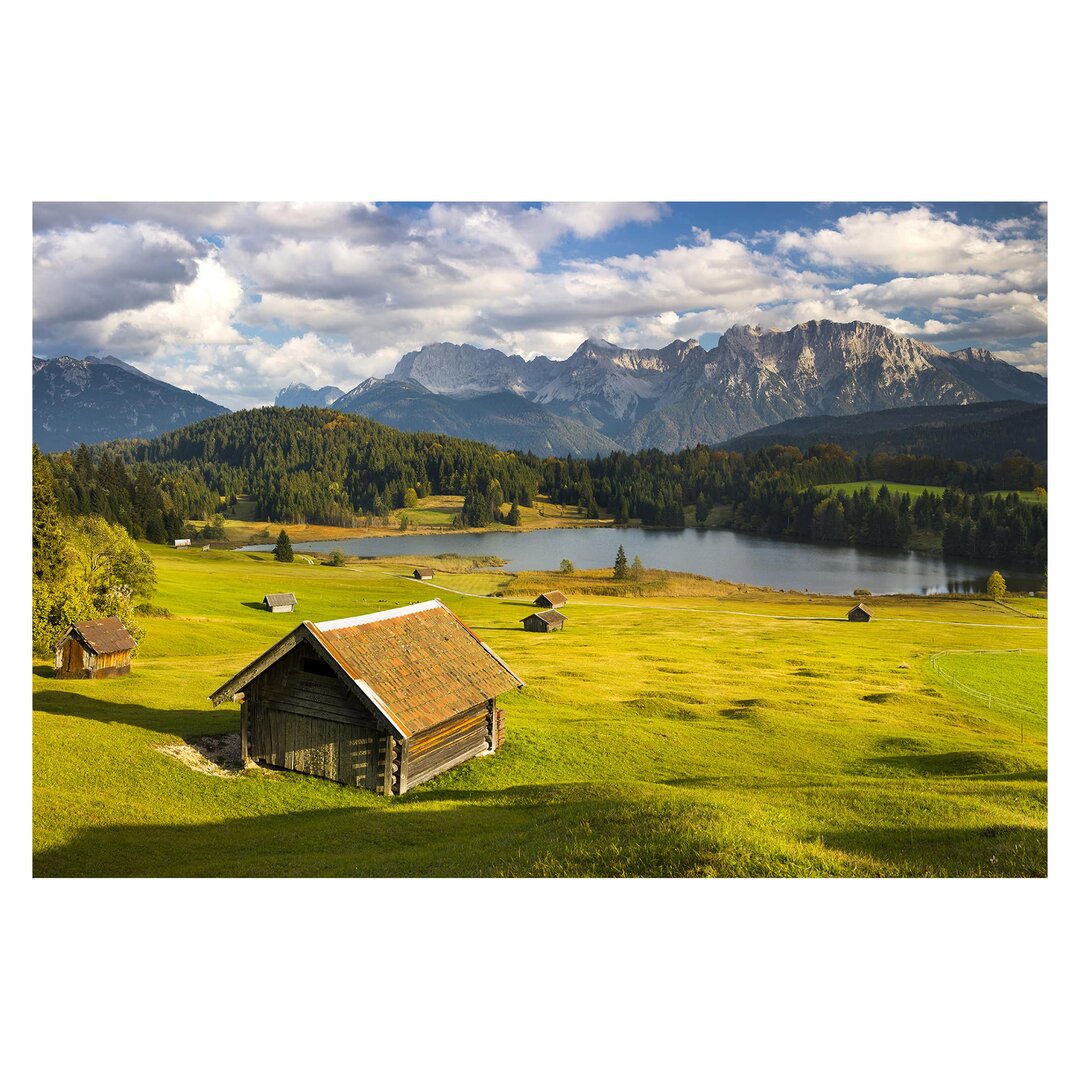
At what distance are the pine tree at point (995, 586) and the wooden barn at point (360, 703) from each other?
657 inches

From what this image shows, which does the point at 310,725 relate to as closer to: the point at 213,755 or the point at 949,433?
the point at 213,755

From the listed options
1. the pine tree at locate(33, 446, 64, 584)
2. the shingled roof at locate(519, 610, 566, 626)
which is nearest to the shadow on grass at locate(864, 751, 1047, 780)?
the shingled roof at locate(519, 610, 566, 626)

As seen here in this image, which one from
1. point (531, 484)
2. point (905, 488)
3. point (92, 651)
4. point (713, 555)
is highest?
point (531, 484)

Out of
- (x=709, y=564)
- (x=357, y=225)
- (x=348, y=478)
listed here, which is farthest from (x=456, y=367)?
(x=357, y=225)

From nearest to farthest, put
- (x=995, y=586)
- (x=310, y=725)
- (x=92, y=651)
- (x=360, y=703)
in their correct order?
(x=360, y=703) < (x=310, y=725) < (x=92, y=651) < (x=995, y=586)

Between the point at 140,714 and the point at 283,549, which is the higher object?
the point at 283,549

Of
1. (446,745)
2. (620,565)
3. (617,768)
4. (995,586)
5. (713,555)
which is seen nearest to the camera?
(446,745)

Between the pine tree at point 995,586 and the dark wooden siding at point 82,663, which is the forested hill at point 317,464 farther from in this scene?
the pine tree at point 995,586

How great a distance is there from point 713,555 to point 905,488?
354 inches

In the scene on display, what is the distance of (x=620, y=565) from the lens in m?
32.5

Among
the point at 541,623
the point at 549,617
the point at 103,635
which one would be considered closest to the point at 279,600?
the point at 103,635

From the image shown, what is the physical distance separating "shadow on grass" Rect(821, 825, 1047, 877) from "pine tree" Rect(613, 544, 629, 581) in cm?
2214

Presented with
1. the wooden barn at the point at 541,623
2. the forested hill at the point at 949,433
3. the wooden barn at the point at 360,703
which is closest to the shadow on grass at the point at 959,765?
the forested hill at the point at 949,433

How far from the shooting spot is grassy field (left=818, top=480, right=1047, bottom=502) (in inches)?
667
